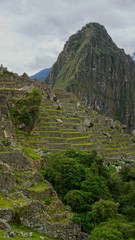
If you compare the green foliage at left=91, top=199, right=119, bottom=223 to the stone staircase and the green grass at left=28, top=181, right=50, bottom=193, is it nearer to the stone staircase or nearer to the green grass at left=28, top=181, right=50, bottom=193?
the green grass at left=28, top=181, right=50, bottom=193

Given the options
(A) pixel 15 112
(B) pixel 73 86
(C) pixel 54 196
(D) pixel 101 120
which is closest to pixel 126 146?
(D) pixel 101 120

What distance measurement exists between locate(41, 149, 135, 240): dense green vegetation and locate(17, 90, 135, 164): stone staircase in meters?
4.55

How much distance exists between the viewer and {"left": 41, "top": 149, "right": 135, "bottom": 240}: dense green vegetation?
16.4 m

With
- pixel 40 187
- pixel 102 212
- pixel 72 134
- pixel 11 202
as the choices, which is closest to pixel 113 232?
pixel 102 212

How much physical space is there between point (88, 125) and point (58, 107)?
7225 millimetres

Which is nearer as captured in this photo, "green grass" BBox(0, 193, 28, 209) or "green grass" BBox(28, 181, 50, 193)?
"green grass" BBox(0, 193, 28, 209)

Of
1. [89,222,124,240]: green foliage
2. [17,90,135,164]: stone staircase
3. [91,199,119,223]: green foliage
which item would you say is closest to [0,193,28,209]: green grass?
[89,222,124,240]: green foliage

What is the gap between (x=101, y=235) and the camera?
1487 cm

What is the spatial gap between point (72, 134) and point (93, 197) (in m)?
16.5

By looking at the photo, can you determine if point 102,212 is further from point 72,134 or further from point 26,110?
point 72,134

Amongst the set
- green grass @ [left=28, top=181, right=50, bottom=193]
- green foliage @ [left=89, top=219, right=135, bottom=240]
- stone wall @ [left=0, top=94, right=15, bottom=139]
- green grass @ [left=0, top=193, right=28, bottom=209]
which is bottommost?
green foliage @ [left=89, top=219, right=135, bottom=240]

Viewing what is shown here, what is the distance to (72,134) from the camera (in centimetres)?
3709

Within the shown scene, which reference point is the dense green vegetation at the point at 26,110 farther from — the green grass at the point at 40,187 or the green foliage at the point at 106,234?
the green foliage at the point at 106,234

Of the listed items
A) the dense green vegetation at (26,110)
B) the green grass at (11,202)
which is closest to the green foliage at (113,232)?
the green grass at (11,202)
